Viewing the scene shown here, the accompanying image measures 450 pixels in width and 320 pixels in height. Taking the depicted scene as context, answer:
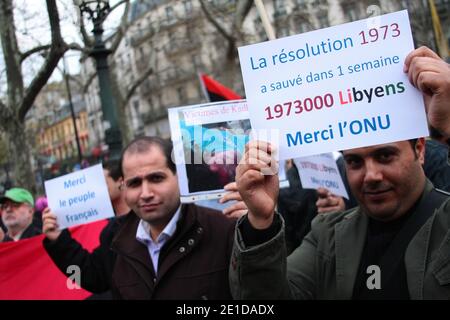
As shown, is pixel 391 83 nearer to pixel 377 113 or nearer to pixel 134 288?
pixel 377 113

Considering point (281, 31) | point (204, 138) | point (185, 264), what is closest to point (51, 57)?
point (204, 138)

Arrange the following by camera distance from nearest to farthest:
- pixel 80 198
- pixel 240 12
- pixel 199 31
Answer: pixel 80 198, pixel 240 12, pixel 199 31

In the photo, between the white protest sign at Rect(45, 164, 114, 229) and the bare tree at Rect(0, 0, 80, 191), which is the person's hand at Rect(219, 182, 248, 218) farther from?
the bare tree at Rect(0, 0, 80, 191)

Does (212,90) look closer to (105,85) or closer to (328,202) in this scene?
(328,202)

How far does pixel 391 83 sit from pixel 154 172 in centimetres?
130

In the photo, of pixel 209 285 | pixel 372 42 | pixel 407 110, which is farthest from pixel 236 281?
pixel 372 42

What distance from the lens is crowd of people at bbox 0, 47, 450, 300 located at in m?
1.81

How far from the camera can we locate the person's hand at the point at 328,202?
3.67 m

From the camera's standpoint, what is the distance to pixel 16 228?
4.64 m

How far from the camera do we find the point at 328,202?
372 centimetres

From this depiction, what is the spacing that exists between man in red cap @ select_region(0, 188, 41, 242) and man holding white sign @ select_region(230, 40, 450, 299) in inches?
123

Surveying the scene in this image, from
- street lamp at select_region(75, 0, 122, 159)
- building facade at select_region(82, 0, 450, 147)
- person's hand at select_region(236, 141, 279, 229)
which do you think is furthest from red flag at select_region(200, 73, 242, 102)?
street lamp at select_region(75, 0, 122, 159)

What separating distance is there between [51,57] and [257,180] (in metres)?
7.87
